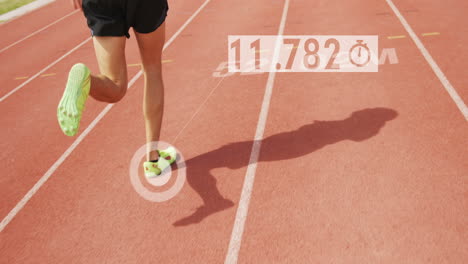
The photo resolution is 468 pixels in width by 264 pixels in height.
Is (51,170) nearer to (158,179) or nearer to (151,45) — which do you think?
(158,179)

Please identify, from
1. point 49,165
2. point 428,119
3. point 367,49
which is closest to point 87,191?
point 49,165

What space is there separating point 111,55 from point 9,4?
549 inches

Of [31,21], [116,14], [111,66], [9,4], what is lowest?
[9,4]

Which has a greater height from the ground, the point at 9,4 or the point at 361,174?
the point at 361,174

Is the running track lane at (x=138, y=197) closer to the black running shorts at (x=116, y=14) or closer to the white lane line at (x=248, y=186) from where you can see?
the white lane line at (x=248, y=186)

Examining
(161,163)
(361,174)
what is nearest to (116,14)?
(161,163)

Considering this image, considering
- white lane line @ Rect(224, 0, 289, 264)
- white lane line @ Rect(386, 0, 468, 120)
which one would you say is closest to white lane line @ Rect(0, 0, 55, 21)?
white lane line @ Rect(224, 0, 289, 264)

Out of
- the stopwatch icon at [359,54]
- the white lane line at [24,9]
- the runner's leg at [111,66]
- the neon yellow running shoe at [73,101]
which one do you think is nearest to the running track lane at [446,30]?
the stopwatch icon at [359,54]

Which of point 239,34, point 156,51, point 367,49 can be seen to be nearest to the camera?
point 156,51

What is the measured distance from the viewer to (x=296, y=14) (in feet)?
26.0

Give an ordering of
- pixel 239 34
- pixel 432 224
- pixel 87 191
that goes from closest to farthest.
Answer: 1. pixel 432 224
2. pixel 87 191
3. pixel 239 34

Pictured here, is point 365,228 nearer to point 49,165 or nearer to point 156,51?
point 156,51

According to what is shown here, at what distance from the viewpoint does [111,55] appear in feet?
8.70

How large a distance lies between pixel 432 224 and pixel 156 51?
2.18 metres
